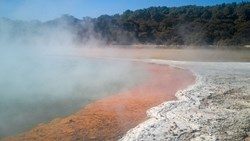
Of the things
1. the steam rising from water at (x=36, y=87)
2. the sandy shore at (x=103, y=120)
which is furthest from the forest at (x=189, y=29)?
the sandy shore at (x=103, y=120)

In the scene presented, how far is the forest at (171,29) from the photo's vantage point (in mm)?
24914

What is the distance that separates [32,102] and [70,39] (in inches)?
715

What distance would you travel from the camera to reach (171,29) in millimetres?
35844

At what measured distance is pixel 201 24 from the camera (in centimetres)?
3375

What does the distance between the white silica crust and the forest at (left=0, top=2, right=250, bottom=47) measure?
50.7 ft

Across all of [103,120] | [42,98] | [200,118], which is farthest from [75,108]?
[200,118]

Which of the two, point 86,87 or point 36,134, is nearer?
point 36,134

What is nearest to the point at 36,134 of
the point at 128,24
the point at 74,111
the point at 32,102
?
the point at 74,111

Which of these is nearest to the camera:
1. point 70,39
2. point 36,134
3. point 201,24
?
point 36,134

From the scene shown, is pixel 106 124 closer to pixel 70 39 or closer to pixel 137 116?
pixel 137 116

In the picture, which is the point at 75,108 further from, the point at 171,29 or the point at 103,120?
the point at 171,29

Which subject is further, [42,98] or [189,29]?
[189,29]

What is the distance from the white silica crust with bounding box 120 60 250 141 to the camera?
5137mm

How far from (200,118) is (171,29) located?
1202 inches
